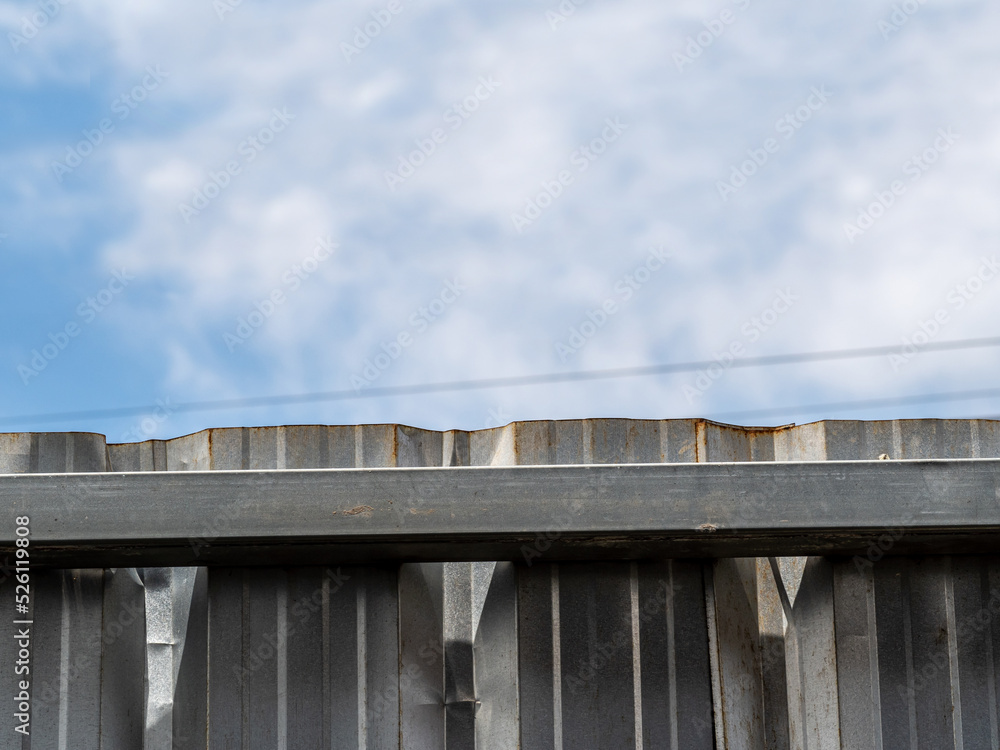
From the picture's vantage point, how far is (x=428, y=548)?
4.38 m

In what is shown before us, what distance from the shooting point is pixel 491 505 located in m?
4.16

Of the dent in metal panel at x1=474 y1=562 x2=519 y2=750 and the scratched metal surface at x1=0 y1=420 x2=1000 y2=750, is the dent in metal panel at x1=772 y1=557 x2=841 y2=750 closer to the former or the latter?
the scratched metal surface at x1=0 y1=420 x2=1000 y2=750

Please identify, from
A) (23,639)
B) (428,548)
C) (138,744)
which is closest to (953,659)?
(428,548)

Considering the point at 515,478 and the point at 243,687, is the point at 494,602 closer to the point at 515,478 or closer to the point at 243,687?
the point at 515,478

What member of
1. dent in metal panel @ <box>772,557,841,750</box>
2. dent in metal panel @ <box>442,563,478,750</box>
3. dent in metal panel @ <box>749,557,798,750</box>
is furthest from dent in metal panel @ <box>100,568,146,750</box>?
dent in metal panel @ <box>772,557,841,750</box>

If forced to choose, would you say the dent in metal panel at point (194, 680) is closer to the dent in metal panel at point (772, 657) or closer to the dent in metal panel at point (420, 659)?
the dent in metal panel at point (420, 659)

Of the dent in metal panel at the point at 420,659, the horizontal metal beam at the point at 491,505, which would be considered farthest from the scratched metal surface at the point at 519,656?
the horizontal metal beam at the point at 491,505

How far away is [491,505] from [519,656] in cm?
87

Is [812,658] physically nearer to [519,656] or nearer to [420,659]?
[519,656]

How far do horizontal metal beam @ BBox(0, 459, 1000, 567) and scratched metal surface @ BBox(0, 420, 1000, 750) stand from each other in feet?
1.10

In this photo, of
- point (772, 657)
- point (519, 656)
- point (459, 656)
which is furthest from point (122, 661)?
point (772, 657)

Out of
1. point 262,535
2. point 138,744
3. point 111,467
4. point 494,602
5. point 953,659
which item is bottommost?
point 138,744

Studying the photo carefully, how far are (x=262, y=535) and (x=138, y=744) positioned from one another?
142 centimetres

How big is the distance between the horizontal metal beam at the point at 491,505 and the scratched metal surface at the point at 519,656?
0.34 metres
